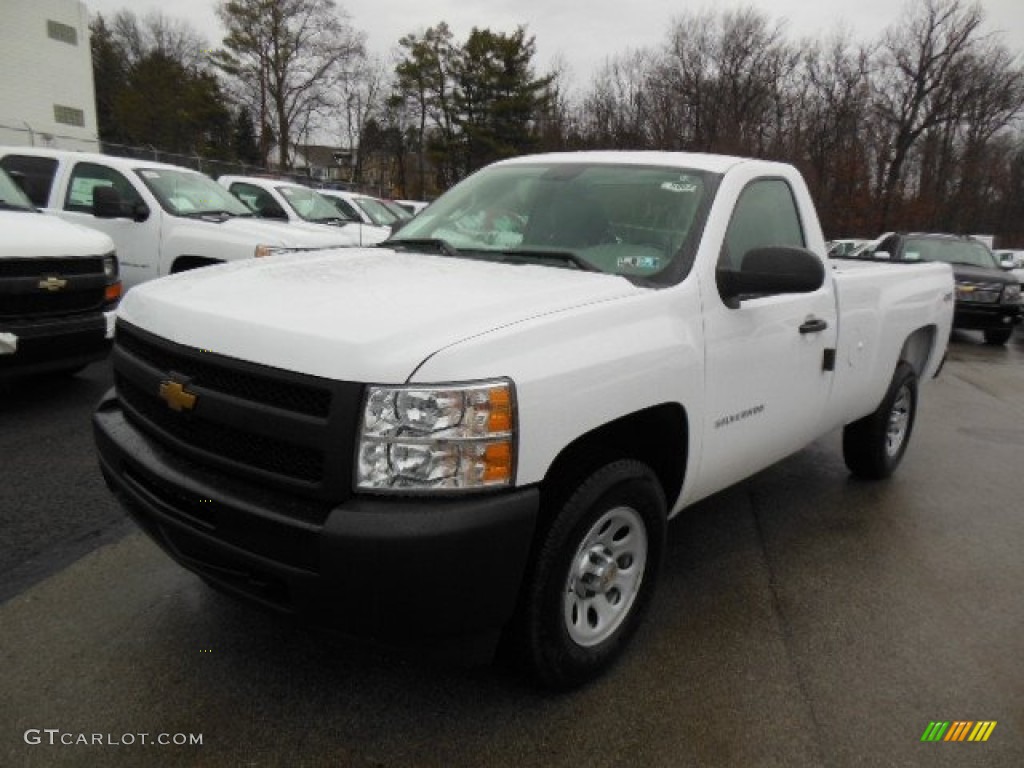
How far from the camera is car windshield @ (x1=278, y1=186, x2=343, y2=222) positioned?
11984 mm

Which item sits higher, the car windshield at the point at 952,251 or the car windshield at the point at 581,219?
the car windshield at the point at 581,219

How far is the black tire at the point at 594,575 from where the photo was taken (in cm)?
233

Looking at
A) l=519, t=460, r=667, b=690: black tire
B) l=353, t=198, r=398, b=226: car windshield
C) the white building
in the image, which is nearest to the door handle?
l=519, t=460, r=667, b=690: black tire

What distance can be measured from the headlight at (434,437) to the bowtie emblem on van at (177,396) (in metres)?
0.64

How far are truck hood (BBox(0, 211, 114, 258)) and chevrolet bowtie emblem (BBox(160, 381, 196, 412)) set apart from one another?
140 inches

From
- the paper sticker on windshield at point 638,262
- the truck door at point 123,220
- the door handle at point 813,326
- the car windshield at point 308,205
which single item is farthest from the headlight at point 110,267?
the car windshield at point 308,205

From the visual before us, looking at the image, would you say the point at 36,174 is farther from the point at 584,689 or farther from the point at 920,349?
the point at 920,349

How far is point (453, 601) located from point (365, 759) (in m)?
0.62

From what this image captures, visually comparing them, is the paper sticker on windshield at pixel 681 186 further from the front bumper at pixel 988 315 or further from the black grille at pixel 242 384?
the front bumper at pixel 988 315

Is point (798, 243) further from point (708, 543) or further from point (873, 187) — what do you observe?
point (873, 187)

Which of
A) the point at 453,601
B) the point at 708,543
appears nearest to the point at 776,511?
the point at 708,543

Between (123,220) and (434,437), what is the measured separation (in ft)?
23.1

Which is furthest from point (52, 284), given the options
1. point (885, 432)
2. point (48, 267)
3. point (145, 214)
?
point (885, 432)

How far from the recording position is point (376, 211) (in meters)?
16.5
